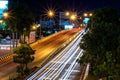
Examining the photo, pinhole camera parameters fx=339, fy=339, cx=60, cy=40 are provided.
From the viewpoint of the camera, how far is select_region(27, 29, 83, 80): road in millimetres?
56125

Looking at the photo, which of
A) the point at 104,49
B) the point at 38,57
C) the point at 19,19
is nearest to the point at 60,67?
the point at 38,57

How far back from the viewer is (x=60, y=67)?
213 ft

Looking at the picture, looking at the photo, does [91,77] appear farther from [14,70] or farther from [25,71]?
[14,70]

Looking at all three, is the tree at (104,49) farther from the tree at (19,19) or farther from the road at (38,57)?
the tree at (19,19)

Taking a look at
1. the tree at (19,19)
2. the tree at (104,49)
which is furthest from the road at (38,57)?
the tree at (104,49)

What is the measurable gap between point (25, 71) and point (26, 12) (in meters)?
39.0

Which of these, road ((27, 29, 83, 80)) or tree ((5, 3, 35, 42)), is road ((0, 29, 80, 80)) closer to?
road ((27, 29, 83, 80))

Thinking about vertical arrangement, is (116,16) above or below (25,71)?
above

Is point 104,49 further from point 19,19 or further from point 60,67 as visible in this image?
point 19,19

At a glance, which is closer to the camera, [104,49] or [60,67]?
[104,49]

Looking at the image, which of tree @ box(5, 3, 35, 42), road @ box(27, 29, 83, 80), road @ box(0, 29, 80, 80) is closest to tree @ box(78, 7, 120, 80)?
road @ box(27, 29, 83, 80)

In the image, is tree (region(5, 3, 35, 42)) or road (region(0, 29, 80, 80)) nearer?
road (region(0, 29, 80, 80))

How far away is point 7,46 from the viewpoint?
99.1 m

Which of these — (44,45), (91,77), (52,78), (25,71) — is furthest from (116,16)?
(44,45)
